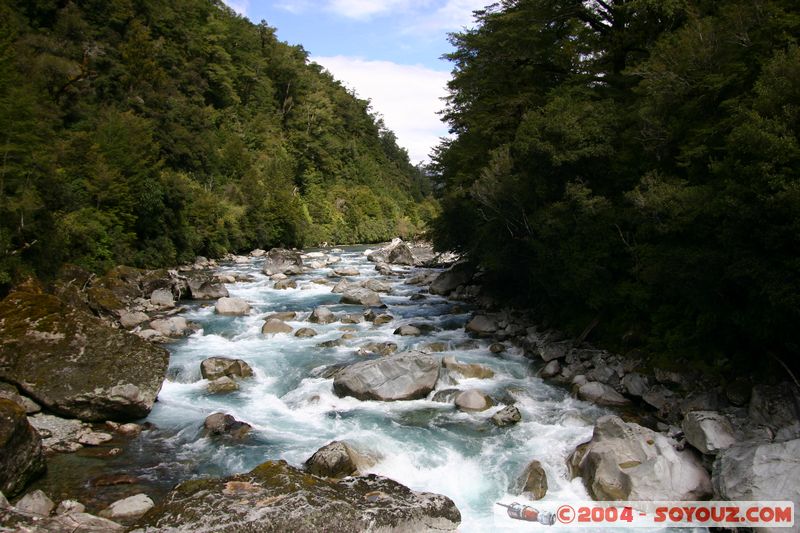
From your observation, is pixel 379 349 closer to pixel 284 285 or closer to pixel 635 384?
pixel 635 384

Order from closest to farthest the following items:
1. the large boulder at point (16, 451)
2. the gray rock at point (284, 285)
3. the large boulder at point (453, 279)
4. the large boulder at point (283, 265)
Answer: the large boulder at point (16, 451)
the gray rock at point (284, 285)
the large boulder at point (453, 279)
the large boulder at point (283, 265)

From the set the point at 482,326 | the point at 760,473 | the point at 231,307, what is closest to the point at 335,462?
the point at 760,473

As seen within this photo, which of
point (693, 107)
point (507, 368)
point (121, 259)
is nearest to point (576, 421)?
point (507, 368)

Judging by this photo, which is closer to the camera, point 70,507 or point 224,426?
point 70,507

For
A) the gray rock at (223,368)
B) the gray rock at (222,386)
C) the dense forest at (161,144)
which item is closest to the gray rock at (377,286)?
the dense forest at (161,144)

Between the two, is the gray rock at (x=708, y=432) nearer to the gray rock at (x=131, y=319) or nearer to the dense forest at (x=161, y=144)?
the gray rock at (x=131, y=319)

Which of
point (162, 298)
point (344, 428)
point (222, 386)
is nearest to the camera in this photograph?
point (344, 428)

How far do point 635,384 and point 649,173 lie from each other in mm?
5242

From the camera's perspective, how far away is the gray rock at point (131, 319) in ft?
56.7

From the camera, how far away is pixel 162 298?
2112 cm

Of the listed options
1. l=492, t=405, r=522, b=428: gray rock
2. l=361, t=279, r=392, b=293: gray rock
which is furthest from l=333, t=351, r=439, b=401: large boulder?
l=361, t=279, r=392, b=293: gray rock

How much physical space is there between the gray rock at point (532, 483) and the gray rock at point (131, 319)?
48.2 ft

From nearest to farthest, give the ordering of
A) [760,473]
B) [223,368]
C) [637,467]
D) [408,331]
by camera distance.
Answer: [760,473]
[637,467]
[223,368]
[408,331]

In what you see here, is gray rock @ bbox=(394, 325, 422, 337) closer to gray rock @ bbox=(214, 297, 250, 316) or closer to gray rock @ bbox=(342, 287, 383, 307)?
gray rock @ bbox=(342, 287, 383, 307)
